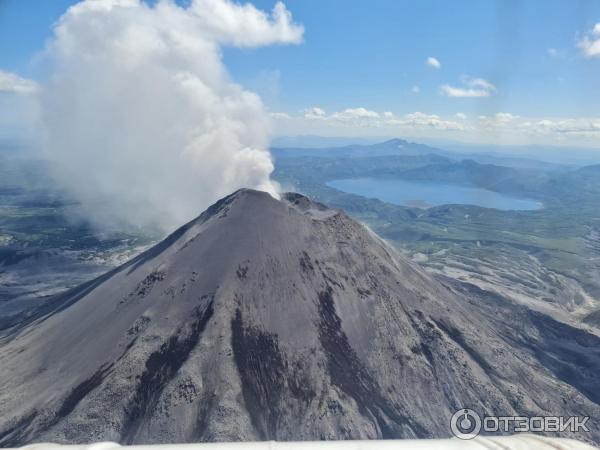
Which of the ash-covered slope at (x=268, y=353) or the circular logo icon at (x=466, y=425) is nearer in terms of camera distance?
the circular logo icon at (x=466, y=425)

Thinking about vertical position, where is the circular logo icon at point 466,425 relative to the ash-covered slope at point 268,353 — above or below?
above

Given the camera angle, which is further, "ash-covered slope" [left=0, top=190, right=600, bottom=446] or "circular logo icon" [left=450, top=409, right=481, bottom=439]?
"ash-covered slope" [left=0, top=190, right=600, bottom=446]

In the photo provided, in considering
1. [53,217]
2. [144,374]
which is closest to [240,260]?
[144,374]

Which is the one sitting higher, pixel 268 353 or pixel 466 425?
pixel 466 425

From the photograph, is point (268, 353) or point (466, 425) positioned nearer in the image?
point (466, 425)

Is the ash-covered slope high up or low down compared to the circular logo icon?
down
